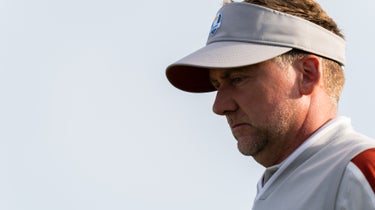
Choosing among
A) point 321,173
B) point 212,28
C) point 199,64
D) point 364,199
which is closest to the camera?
point 364,199

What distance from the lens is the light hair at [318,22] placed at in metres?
4.39

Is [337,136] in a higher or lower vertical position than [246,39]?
lower

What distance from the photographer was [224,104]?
4379 mm

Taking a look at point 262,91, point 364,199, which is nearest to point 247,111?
point 262,91

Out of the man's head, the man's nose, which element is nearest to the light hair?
the man's head

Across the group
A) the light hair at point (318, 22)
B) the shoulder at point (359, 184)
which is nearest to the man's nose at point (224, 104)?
the light hair at point (318, 22)

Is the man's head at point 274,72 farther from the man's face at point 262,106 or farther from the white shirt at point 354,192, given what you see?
the white shirt at point 354,192

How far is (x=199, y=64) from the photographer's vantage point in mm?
4262

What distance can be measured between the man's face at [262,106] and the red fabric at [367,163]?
23.8 inches

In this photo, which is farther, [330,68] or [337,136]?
[330,68]

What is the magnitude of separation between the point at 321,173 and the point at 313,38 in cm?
88

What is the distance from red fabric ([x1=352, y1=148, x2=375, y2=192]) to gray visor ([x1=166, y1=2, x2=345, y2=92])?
0.81 m

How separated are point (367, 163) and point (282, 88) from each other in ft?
2.64

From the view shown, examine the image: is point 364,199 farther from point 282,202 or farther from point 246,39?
point 246,39
